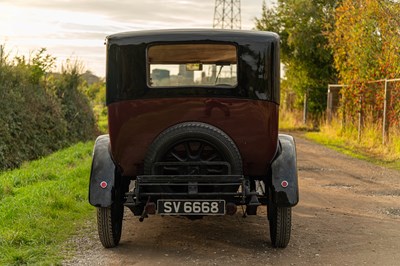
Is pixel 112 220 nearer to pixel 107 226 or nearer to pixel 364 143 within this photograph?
pixel 107 226

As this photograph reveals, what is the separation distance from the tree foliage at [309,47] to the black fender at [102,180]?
22.2 metres

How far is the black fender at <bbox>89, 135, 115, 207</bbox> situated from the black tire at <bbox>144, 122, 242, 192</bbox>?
1.45 feet

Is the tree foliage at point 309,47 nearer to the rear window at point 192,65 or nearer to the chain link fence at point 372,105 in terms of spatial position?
the chain link fence at point 372,105

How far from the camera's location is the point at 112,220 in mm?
6629

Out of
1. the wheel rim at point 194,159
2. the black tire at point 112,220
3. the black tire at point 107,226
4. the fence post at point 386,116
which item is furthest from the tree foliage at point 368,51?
the black tire at point 107,226

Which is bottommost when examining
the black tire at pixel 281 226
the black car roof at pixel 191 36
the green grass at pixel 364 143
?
the green grass at pixel 364 143

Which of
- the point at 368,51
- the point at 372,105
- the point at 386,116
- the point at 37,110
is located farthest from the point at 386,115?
the point at 37,110

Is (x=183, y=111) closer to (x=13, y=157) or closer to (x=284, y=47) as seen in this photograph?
(x=13, y=157)

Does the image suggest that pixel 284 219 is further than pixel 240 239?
No

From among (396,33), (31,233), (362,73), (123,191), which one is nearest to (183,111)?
(123,191)

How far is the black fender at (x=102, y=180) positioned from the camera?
21.2 ft

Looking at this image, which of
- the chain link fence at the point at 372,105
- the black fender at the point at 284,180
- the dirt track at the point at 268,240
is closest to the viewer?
the dirt track at the point at 268,240

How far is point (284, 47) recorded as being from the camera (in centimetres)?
3048

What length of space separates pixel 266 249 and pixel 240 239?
51 cm
